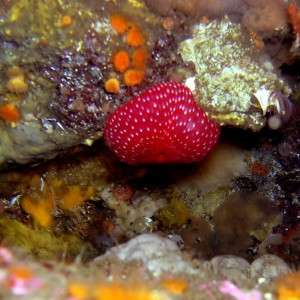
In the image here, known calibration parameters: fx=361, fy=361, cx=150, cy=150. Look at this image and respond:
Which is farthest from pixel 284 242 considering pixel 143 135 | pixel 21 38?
pixel 21 38

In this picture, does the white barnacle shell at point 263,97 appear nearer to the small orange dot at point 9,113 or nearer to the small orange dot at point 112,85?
the small orange dot at point 112,85

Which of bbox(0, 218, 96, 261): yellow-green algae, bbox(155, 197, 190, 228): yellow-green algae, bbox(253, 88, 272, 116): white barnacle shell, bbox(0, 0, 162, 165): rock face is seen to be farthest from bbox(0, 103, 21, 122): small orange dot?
bbox(155, 197, 190, 228): yellow-green algae

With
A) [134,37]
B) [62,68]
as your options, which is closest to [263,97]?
[134,37]

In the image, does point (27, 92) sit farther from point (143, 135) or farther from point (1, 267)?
point (1, 267)

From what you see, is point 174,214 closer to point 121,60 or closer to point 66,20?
point 121,60

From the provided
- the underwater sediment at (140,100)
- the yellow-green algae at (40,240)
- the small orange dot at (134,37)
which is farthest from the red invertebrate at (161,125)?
the yellow-green algae at (40,240)
